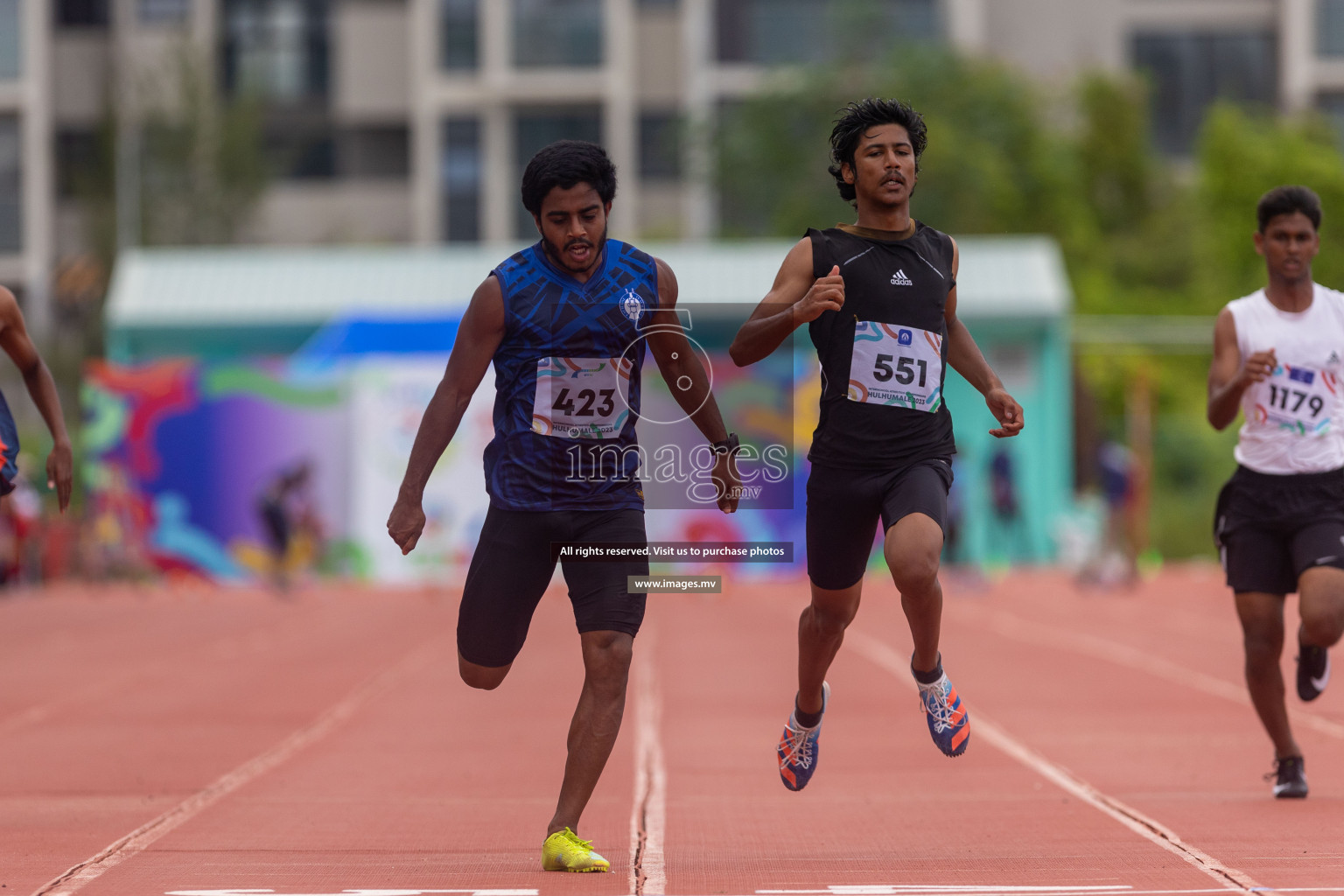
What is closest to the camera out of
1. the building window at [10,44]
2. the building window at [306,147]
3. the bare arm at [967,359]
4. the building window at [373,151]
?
the bare arm at [967,359]

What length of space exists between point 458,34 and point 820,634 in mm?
44486

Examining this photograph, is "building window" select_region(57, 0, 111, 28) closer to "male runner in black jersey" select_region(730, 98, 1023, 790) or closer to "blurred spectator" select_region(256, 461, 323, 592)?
"blurred spectator" select_region(256, 461, 323, 592)

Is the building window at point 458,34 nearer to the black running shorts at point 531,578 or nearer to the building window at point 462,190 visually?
the building window at point 462,190

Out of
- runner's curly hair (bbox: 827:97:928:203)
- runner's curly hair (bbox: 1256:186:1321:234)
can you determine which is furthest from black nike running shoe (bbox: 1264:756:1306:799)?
runner's curly hair (bbox: 827:97:928:203)

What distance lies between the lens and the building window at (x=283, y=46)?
175 ft

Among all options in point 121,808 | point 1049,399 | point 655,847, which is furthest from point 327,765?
point 1049,399

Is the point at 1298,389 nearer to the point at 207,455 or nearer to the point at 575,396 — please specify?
the point at 575,396

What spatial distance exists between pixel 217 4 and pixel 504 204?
1008 centimetres

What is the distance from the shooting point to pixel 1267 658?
793 centimetres

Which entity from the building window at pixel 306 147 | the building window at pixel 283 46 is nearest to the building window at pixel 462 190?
the building window at pixel 306 147

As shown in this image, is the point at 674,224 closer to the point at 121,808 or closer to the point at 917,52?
the point at 917,52

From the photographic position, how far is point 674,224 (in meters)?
50.4

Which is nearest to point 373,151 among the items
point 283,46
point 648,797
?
point 283,46

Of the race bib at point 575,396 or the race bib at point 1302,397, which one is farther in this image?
the race bib at point 1302,397
